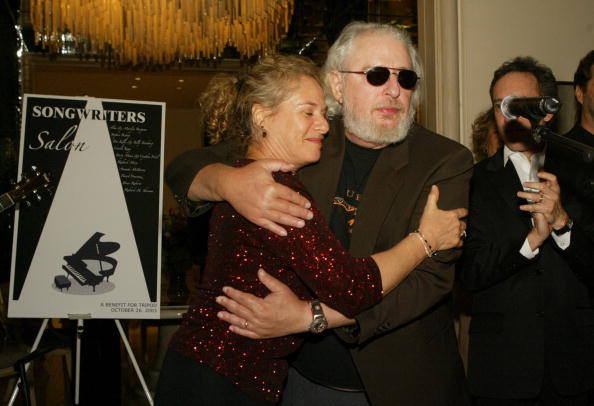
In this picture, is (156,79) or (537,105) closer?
(537,105)

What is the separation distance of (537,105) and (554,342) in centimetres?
131

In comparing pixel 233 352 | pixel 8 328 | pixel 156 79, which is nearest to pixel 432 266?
pixel 233 352

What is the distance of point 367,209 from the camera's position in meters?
1.89

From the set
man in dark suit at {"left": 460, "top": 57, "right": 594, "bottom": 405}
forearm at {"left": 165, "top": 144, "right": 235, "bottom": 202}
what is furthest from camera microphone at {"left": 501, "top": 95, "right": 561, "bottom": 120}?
forearm at {"left": 165, "top": 144, "right": 235, "bottom": 202}

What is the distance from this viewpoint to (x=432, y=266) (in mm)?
1832

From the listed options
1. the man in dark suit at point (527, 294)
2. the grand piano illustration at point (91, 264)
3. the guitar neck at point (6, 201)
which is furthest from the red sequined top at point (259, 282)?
the guitar neck at point (6, 201)

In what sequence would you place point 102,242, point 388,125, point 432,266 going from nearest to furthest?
point 432,266, point 388,125, point 102,242

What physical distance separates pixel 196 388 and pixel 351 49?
1.19 meters

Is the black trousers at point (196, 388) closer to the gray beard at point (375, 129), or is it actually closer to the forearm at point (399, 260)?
the forearm at point (399, 260)

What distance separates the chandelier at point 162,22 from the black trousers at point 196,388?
4680 mm

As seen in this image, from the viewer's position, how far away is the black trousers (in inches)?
63.6

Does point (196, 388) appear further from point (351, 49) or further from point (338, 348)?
point (351, 49)

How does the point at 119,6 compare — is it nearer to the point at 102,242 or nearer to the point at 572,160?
the point at 102,242

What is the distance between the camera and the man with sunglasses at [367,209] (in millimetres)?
1646
